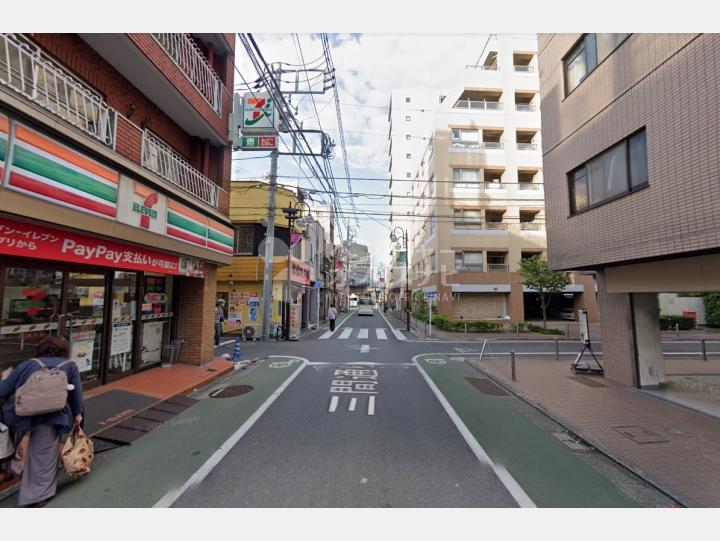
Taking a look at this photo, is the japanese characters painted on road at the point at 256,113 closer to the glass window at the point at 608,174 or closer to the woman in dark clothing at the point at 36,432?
the woman in dark clothing at the point at 36,432

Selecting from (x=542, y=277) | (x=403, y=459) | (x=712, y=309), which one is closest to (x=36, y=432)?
(x=403, y=459)

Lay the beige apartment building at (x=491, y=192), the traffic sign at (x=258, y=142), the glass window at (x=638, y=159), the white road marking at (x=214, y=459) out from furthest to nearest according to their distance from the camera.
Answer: the beige apartment building at (x=491, y=192) → the traffic sign at (x=258, y=142) → the glass window at (x=638, y=159) → the white road marking at (x=214, y=459)

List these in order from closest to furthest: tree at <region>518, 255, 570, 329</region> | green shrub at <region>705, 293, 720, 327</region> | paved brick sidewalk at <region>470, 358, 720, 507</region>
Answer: paved brick sidewalk at <region>470, 358, 720, 507</region> < tree at <region>518, 255, 570, 329</region> < green shrub at <region>705, 293, 720, 327</region>

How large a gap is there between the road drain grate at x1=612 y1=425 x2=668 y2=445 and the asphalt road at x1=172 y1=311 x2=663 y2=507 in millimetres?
948

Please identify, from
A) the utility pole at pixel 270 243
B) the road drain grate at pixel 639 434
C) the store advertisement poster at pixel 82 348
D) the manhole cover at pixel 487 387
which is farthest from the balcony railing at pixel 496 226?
the store advertisement poster at pixel 82 348

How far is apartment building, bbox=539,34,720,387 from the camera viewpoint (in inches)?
200

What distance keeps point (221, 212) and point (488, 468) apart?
950cm

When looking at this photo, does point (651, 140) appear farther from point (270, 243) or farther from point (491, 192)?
point (491, 192)

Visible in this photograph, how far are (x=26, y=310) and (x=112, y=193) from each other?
2.32 metres

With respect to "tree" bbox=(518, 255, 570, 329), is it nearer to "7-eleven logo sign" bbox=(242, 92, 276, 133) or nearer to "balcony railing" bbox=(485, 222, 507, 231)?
"balcony railing" bbox=(485, 222, 507, 231)

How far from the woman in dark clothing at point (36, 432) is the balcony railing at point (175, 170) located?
4.73 meters

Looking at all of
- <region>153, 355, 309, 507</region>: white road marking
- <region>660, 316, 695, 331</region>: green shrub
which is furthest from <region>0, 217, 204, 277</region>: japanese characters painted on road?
<region>660, 316, 695, 331</region>: green shrub

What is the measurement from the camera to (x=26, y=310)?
16.8ft

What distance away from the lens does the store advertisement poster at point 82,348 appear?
5930mm
